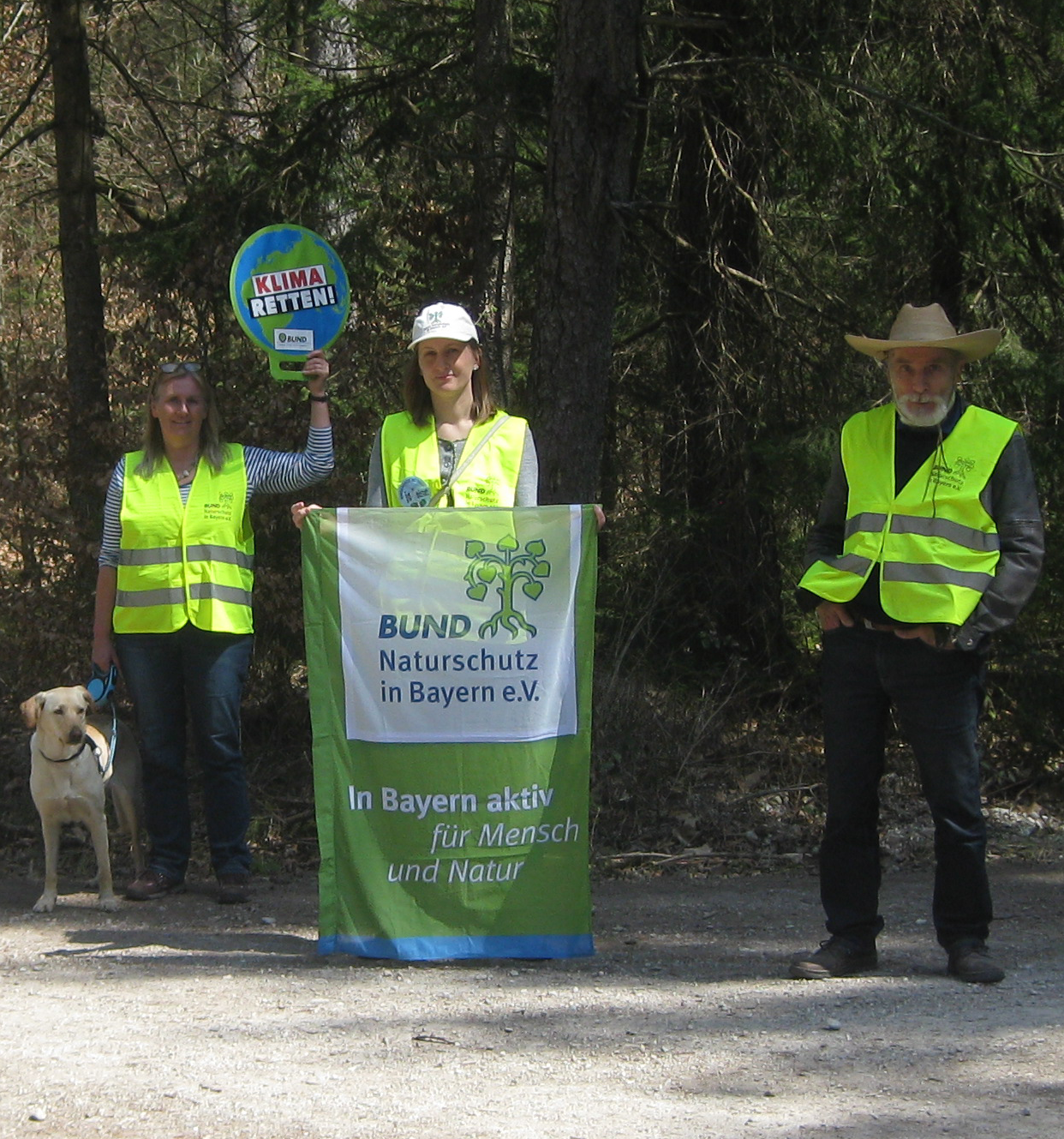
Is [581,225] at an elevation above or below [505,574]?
above

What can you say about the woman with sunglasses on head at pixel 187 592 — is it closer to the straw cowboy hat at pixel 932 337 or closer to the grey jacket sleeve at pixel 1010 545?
the straw cowboy hat at pixel 932 337

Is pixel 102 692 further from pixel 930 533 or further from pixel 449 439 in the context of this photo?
pixel 930 533

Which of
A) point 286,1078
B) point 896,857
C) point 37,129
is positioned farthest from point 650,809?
point 37,129

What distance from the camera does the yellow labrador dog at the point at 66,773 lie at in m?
6.30

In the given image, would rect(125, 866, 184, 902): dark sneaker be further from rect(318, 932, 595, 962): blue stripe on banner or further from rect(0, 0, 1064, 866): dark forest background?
rect(318, 932, 595, 962): blue stripe on banner

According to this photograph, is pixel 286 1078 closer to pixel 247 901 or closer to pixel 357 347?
pixel 247 901

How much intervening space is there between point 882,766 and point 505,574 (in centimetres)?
153

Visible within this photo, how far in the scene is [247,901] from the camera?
655 centimetres

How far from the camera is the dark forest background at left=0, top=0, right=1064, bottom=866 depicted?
7973 millimetres

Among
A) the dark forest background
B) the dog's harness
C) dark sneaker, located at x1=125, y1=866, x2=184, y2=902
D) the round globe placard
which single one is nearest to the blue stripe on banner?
dark sneaker, located at x1=125, y1=866, x2=184, y2=902

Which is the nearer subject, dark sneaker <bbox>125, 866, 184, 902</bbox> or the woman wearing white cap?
the woman wearing white cap

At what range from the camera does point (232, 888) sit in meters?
6.46

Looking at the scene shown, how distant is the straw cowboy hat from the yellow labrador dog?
12.1ft

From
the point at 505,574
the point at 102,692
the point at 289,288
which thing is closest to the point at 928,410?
the point at 505,574
